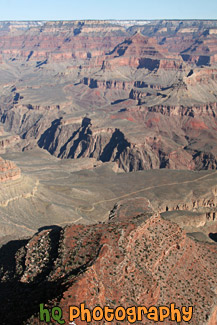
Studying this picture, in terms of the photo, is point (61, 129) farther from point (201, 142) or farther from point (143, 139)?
point (201, 142)

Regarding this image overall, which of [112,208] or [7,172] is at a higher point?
[7,172]

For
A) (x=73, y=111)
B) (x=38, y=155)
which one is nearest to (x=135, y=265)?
(x=38, y=155)

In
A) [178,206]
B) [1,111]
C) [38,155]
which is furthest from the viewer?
[1,111]

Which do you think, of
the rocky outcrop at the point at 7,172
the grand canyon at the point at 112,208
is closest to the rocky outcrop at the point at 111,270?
the grand canyon at the point at 112,208

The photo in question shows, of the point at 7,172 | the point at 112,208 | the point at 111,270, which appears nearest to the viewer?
the point at 111,270

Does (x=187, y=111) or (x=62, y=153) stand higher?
(x=187, y=111)

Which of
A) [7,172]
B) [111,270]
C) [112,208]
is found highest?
[111,270]

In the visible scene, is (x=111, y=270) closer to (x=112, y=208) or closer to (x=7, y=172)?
(x=112, y=208)

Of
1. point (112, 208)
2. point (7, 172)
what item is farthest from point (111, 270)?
point (7, 172)

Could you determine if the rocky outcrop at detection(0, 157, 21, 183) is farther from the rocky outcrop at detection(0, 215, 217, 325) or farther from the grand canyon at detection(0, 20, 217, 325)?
the rocky outcrop at detection(0, 215, 217, 325)

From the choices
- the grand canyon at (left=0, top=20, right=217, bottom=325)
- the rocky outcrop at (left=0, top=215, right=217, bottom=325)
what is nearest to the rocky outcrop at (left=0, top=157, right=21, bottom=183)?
the grand canyon at (left=0, top=20, right=217, bottom=325)

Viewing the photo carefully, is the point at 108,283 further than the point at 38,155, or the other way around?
the point at 38,155
